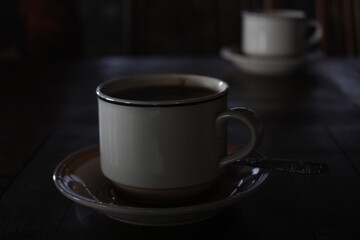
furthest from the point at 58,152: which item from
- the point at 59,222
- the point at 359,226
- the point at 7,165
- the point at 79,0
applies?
the point at 79,0

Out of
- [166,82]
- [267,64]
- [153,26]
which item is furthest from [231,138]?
[153,26]

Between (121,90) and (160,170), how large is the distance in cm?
10

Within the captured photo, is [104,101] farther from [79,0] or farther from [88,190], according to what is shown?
[79,0]

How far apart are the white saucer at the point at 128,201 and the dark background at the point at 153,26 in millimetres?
926

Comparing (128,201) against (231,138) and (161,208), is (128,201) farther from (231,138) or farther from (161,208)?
(231,138)

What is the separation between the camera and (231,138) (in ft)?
2.12

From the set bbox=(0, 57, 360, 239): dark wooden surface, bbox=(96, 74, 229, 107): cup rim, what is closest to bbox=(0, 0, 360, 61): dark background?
bbox=(0, 57, 360, 239): dark wooden surface

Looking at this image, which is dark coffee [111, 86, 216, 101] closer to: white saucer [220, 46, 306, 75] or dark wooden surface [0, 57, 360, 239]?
dark wooden surface [0, 57, 360, 239]

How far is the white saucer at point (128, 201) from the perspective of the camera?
0.40 meters

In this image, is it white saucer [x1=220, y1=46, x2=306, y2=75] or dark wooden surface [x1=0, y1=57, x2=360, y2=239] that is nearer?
dark wooden surface [x1=0, y1=57, x2=360, y2=239]

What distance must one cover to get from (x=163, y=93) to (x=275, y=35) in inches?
19.6

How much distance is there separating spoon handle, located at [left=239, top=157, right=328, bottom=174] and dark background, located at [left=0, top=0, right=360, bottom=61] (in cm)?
95

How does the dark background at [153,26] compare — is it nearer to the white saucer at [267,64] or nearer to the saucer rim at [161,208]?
the white saucer at [267,64]

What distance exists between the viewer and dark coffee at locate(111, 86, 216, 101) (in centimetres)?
49
